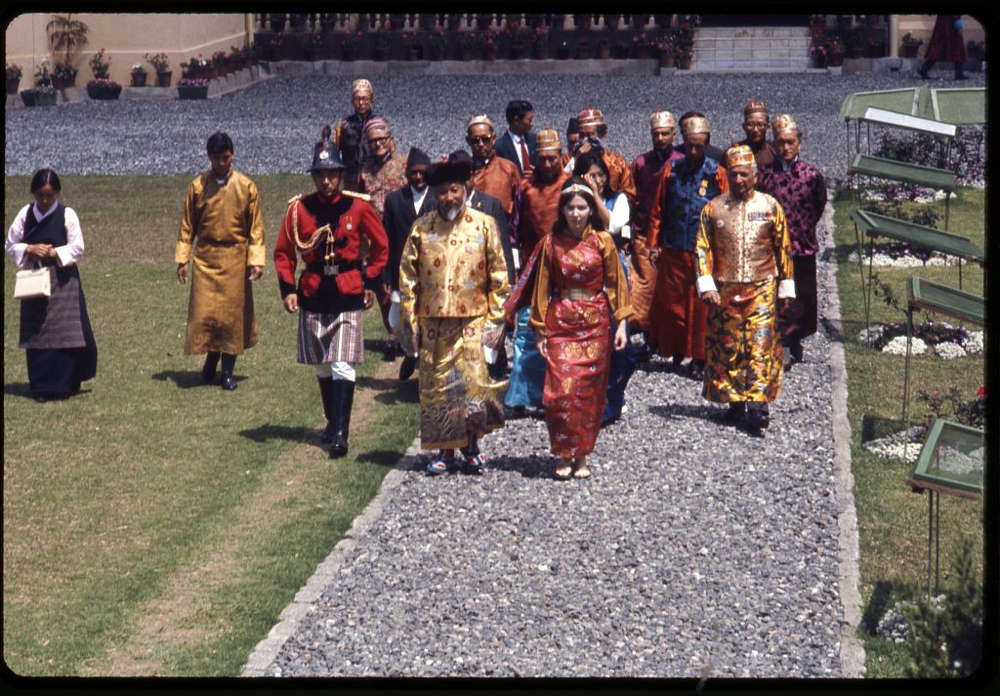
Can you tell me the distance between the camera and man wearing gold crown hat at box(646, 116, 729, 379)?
11.2 metres

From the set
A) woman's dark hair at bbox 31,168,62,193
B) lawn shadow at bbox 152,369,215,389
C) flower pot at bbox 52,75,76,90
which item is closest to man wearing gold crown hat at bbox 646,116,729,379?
lawn shadow at bbox 152,369,215,389

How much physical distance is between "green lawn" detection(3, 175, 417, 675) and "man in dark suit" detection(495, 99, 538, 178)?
176 cm

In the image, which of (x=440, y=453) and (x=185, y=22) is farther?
(x=185, y=22)

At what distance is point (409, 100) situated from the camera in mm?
31250

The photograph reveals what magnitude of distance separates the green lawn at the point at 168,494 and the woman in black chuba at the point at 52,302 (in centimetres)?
20

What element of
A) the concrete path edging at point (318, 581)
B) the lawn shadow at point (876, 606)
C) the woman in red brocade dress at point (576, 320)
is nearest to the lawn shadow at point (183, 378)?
the concrete path edging at point (318, 581)

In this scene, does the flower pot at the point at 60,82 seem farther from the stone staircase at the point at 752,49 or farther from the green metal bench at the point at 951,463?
the green metal bench at the point at 951,463

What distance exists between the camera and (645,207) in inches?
466

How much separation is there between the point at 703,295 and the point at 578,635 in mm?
3424

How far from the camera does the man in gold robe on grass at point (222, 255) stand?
11.2 meters

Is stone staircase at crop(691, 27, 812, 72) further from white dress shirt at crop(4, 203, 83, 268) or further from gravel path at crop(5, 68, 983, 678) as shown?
white dress shirt at crop(4, 203, 83, 268)

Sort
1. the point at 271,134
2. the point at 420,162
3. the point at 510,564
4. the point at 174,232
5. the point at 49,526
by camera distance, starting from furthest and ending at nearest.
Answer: the point at 271,134 < the point at 174,232 < the point at 420,162 < the point at 49,526 < the point at 510,564

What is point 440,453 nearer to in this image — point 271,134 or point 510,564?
point 510,564

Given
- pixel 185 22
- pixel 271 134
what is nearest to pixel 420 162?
pixel 271 134
